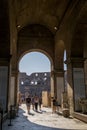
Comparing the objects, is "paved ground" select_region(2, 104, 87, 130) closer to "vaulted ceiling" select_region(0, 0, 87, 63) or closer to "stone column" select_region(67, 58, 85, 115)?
"stone column" select_region(67, 58, 85, 115)

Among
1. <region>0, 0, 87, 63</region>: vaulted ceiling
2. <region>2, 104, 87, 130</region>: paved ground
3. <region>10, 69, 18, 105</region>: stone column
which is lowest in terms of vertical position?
<region>2, 104, 87, 130</region>: paved ground

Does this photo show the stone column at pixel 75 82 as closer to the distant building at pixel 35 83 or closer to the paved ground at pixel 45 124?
the paved ground at pixel 45 124

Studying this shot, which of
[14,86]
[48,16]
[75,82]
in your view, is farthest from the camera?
[14,86]

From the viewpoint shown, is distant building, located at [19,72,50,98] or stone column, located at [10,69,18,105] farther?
distant building, located at [19,72,50,98]

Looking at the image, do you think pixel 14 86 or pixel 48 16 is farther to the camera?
pixel 14 86

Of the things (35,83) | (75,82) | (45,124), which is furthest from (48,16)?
(35,83)

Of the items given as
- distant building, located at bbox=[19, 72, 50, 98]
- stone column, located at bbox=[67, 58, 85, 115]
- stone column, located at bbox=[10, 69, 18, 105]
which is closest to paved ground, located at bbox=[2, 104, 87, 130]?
stone column, located at bbox=[67, 58, 85, 115]

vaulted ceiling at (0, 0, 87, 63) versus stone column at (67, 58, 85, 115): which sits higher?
vaulted ceiling at (0, 0, 87, 63)

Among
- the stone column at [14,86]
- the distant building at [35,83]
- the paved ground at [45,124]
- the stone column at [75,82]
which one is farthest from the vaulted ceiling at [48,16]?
the distant building at [35,83]

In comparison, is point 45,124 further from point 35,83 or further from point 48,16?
point 35,83

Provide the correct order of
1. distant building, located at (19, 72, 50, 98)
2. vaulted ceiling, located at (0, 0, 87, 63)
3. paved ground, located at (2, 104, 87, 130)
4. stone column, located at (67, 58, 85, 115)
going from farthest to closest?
1. distant building, located at (19, 72, 50, 98)
2. stone column, located at (67, 58, 85, 115)
3. vaulted ceiling, located at (0, 0, 87, 63)
4. paved ground, located at (2, 104, 87, 130)

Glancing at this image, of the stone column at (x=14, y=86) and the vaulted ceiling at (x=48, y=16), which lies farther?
the stone column at (x=14, y=86)

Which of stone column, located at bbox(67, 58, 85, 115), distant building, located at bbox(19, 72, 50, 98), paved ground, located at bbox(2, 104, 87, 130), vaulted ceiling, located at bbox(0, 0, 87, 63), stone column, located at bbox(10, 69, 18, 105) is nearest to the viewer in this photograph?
paved ground, located at bbox(2, 104, 87, 130)

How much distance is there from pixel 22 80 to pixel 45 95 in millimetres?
20287
